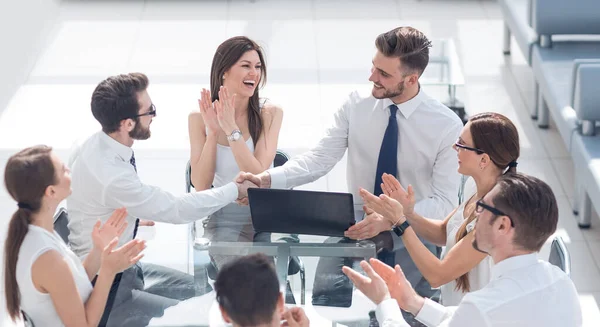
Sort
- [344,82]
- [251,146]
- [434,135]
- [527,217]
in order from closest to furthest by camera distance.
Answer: [527,217] → [434,135] → [251,146] → [344,82]

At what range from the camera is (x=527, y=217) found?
2576 millimetres

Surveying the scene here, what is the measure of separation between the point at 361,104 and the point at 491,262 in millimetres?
1141

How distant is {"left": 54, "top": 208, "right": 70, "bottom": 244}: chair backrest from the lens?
3346 millimetres

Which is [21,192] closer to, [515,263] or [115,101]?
[115,101]

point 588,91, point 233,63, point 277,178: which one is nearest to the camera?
point 277,178

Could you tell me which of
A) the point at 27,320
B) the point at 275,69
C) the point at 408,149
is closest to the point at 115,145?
the point at 27,320

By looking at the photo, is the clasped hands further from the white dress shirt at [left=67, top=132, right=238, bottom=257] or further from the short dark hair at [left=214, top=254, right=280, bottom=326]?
the short dark hair at [left=214, top=254, right=280, bottom=326]

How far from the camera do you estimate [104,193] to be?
3291 millimetres

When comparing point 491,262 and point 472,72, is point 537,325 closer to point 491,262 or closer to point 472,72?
point 491,262

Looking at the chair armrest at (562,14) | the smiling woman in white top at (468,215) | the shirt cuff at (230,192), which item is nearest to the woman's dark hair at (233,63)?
the shirt cuff at (230,192)

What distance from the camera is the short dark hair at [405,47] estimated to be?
12.3 ft

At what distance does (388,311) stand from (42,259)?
40.3 inches

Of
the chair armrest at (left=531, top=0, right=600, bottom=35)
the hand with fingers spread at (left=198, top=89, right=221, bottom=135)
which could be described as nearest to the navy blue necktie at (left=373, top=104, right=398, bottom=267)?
the hand with fingers spread at (left=198, top=89, right=221, bottom=135)

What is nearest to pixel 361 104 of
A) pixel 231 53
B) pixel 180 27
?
pixel 231 53
